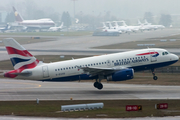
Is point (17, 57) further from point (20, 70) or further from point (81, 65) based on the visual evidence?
point (81, 65)

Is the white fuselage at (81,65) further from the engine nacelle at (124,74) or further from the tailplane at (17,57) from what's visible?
the engine nacelle at (124,74)

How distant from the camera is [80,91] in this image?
4422 cm

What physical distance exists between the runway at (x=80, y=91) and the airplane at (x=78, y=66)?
6.78 ft

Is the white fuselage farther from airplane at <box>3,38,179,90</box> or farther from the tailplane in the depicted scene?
the tailplane

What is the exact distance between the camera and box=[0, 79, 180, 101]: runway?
3919cm

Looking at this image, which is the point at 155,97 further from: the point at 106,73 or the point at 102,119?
the point at 102,119

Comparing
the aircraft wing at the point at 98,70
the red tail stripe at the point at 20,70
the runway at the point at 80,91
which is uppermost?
the red tail stripe at the point at 20,70

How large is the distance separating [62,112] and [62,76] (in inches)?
580

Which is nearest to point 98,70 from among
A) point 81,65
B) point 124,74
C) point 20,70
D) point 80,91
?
point 81,65

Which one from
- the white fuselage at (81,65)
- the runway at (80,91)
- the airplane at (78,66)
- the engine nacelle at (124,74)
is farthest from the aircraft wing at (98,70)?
the runway at (80,91)

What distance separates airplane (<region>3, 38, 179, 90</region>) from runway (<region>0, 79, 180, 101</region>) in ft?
6.78

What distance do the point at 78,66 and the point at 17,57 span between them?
8892 mm

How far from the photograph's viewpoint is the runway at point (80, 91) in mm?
39188

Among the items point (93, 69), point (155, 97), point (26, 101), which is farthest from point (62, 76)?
point (155, 97)
